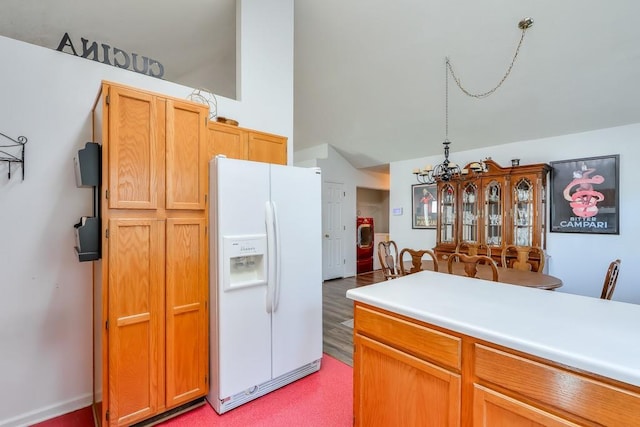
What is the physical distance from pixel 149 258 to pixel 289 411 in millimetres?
1417

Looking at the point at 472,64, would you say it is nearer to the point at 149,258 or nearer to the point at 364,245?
the point at 149,258

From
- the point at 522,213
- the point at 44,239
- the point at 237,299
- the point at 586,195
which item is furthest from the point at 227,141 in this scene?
the point at 586,195

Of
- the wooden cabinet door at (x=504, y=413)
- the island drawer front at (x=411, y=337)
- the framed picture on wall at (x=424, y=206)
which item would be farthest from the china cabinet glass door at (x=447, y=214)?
the wooden cabinet door at (x=504, y=413)

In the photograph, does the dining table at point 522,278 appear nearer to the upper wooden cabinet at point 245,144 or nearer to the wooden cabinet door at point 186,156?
the upper wooden cabinet at point 245,144

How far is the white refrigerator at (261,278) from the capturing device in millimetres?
2006

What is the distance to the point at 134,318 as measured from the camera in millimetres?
1770

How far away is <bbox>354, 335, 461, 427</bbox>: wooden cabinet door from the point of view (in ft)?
3.91

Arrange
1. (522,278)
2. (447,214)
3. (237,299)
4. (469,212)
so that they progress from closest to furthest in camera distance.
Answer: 1. (237,299)
2. (522,278)
3. (469,212)
4. (447,214)

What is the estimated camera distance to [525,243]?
13.6ft

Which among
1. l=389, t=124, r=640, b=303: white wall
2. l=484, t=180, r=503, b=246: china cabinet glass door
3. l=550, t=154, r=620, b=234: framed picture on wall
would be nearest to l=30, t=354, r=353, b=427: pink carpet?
l=484, t=180, r=503, b=246: china cabinet glass door

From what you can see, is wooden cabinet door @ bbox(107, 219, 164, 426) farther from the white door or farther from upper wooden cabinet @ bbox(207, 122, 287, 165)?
the white door

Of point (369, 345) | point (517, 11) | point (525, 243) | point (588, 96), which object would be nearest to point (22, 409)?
point (369, 345)

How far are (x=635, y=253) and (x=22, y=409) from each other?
6.08 metres

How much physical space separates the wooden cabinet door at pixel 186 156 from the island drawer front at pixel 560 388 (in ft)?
6.14
